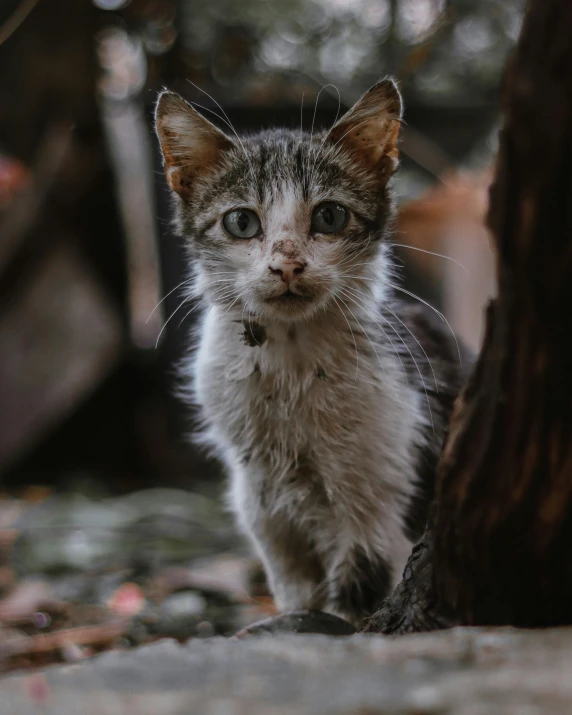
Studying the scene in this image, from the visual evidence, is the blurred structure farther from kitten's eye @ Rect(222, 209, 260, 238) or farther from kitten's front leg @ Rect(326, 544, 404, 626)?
kitten's front leg @ Rect(326, 544, 404, 626)

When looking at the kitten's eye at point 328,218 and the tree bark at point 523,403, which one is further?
the kitten's eye at point 328,218

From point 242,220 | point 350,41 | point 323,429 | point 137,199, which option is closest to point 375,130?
point 242,220

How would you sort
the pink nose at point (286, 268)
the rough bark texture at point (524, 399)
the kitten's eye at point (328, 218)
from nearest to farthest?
the rough bark texture at point (524, 399) < the pink nose at point (286, 268) < the kitten's eye at point (328, 218)

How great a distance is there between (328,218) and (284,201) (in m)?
0.15

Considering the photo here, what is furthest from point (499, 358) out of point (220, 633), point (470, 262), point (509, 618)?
point (470, 262)

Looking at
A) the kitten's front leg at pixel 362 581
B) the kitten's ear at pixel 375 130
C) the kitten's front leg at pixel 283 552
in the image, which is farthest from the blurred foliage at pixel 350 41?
the kitten's front leg at pixel 362 581

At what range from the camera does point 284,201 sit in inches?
86.9

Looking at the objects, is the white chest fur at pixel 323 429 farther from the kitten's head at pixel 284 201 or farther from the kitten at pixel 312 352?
the kitten's head at pixel 284 201

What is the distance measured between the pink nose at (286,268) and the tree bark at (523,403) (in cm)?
74

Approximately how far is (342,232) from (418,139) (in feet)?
9.54

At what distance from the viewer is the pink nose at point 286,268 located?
2016mm

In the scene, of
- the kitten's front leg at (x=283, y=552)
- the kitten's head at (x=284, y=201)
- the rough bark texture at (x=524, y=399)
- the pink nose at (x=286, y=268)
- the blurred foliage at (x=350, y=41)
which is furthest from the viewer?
the blurred foliage at (x=350, y=41)

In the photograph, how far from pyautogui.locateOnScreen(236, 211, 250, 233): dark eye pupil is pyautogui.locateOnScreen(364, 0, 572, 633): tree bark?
1.07 m

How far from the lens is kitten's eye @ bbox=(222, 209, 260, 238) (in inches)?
89.0
